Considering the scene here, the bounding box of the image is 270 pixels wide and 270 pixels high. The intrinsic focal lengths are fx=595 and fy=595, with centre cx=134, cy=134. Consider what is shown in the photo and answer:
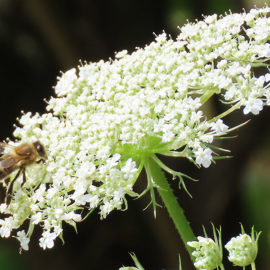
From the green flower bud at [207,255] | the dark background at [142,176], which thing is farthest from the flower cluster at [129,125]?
the dark background at [142,176]

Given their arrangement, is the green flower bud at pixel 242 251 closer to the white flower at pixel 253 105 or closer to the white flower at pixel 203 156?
the white flower at pixel 203 156

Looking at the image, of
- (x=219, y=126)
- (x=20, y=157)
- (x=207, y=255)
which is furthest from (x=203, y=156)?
(x=20, y=157)

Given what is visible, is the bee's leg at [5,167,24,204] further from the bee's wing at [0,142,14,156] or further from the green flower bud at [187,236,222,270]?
the green flower bud at [187,236,222,270]

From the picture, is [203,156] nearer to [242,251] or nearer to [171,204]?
[171,204]

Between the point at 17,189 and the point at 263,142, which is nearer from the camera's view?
the point at 17,189

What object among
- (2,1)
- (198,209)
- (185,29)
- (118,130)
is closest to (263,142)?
(198,209)

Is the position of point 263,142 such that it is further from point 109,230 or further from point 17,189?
point 17,189
